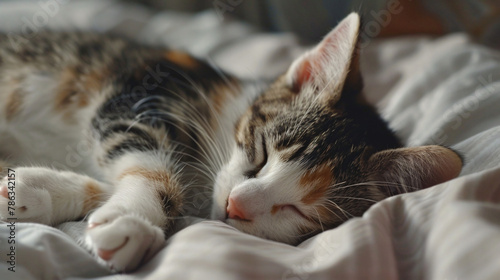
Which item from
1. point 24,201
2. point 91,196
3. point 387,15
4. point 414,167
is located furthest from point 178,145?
point 387,15

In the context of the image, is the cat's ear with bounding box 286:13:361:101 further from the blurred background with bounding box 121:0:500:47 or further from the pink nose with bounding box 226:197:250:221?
the blurred background with bounding box 121:0:500:47

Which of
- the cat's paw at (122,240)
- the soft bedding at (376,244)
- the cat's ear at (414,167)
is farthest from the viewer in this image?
the cat's ear at (414,167)

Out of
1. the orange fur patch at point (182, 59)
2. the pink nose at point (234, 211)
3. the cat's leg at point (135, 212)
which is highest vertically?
the orange fur patch at point (182, 59)

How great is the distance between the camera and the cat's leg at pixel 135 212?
0.69 m

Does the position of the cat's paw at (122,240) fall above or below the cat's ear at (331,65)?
below

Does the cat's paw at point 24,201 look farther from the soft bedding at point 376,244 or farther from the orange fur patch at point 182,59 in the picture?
the orange fur patch at point 182,59

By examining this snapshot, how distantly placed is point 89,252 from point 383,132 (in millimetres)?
705

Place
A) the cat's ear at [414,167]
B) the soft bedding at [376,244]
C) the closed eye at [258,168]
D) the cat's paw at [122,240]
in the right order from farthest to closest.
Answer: the closed eye at [258,168] → the cat's ear at [414,167] → the cat's paw at [122,240] → the soft bedding at [376,244]

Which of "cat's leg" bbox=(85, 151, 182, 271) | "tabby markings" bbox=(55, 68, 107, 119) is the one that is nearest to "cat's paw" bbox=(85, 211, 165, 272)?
"cat's leg" bbox=(85, 151, 182, 271)

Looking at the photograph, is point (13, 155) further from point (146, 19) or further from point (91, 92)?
point (146, 19)

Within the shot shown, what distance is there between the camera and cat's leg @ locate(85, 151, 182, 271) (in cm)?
69

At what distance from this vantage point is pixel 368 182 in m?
0.88

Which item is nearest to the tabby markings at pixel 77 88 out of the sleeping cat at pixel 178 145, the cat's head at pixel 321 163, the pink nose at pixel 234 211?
the sleeping cat at pixel 178 145

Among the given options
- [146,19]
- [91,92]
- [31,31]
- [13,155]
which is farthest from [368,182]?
[146,19]
